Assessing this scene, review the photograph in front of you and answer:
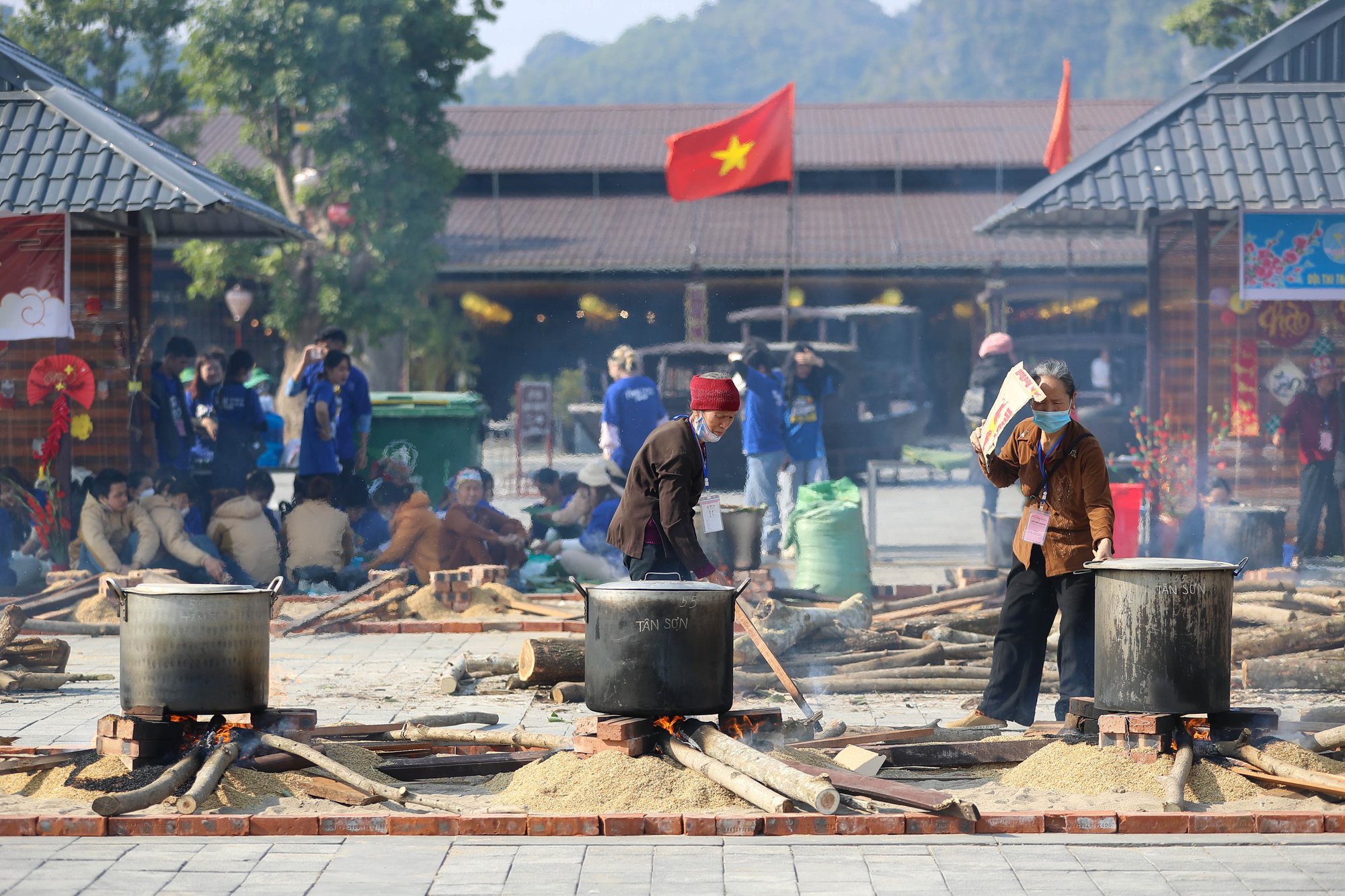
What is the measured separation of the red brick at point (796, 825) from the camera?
18.8 feet

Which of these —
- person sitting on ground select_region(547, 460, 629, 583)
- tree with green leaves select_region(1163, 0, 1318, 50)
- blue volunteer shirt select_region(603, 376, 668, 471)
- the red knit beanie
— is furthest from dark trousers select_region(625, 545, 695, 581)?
tree with green leaves select_region(1163, 0, 1318, 50)

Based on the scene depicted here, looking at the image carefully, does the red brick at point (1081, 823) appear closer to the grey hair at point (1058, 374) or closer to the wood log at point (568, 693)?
the grey hair at point (1058, 374)

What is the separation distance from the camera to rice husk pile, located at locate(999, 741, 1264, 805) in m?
6.11

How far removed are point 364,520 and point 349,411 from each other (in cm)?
91

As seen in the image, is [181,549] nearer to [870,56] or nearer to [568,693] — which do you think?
[568,693]

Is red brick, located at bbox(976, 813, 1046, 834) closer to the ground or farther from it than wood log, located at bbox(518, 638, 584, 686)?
closer to the ground

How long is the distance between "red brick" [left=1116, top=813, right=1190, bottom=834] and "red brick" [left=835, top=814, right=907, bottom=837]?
779 mm

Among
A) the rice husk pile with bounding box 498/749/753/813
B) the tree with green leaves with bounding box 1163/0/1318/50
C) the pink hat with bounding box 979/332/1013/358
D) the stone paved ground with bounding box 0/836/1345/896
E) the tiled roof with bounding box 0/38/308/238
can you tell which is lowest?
the stone paved ground with bounding box 0/836/1345/896

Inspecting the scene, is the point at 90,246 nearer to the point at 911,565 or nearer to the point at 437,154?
the point at 911,565

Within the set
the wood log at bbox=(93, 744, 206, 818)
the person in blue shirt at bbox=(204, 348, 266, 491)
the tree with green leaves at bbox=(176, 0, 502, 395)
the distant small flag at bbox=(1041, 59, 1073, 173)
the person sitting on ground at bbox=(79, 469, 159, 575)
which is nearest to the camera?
the wood log at bbox=(93, 744, 206, 818)

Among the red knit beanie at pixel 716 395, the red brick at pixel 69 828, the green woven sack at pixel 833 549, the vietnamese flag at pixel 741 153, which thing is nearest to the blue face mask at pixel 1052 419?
the red knit beanie at pixel 716 395

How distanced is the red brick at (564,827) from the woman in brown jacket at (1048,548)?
93.6 inches

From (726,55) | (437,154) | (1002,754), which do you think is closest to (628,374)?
(1002,754)

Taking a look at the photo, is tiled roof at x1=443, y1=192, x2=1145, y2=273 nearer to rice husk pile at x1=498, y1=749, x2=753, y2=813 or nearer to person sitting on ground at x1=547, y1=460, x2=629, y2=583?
person sitting on ground at x1=547, y1=460, x2=629, y2=583
